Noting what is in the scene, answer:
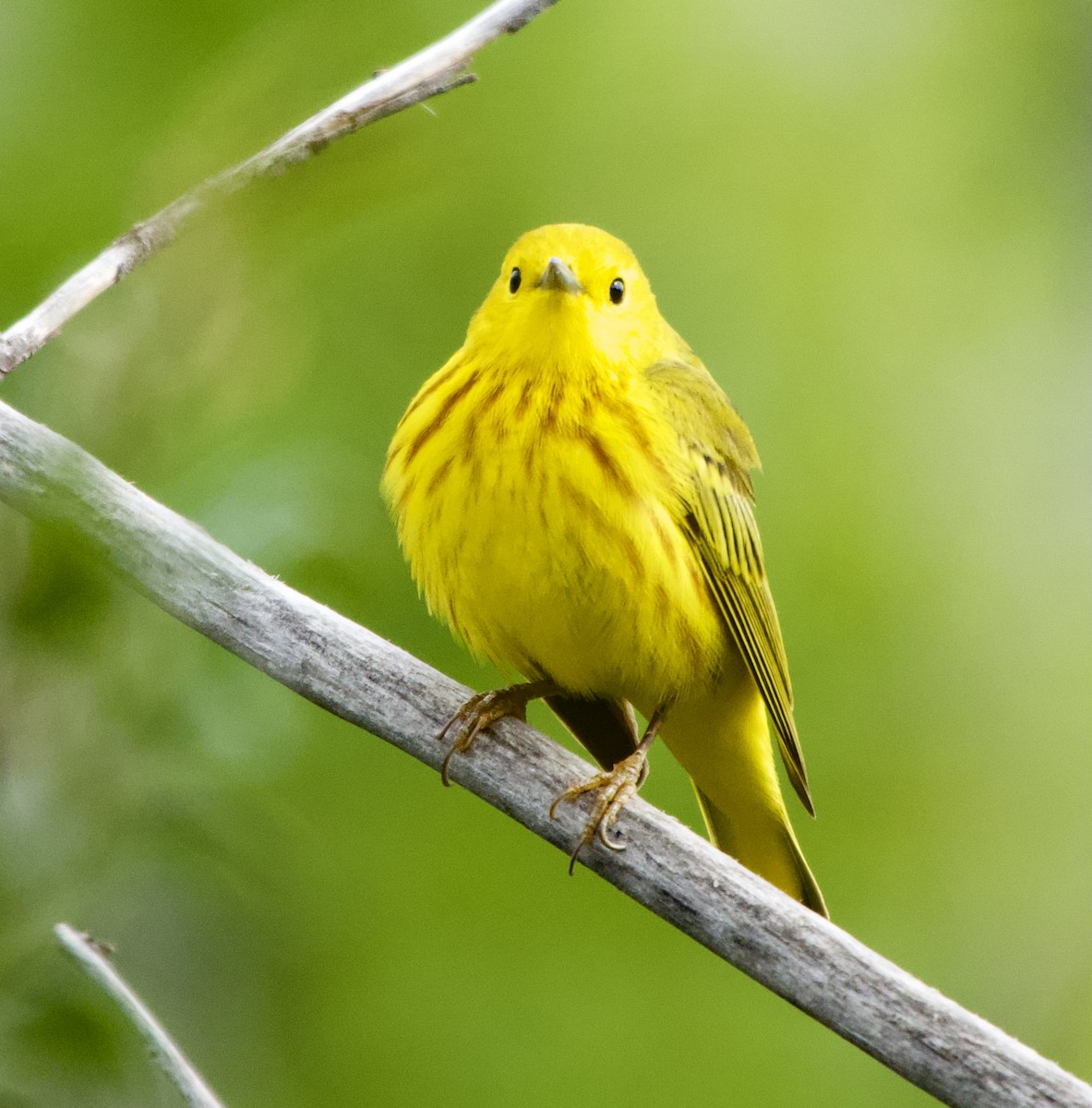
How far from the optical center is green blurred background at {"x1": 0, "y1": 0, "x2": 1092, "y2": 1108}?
3.42 feet

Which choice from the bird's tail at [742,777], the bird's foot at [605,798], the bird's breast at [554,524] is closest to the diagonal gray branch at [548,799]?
the bird's foot at [605,798]

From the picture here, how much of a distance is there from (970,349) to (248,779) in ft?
6.85

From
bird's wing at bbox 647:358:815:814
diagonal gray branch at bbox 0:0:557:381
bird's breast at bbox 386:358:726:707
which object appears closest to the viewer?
diagonal gray branch at bbox 0:0:557:381

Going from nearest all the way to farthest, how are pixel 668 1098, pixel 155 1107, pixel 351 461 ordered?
pixel 155 1107 < pixel 351 461 < pixel 668 1098

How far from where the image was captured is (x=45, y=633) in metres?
0.97

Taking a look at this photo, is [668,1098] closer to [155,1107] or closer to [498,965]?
[498,965]

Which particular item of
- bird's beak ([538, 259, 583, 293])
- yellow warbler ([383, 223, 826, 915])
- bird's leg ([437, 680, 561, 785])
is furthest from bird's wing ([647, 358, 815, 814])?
bird's leg ([437, 680, 561, 785])

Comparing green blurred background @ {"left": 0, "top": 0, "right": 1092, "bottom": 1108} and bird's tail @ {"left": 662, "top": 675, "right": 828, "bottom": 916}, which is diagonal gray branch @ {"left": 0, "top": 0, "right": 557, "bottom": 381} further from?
bird's tail @ {"left": 662, "top": 675, "right": 828, "bottom": 916}

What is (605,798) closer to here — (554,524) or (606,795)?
A: (606,795)

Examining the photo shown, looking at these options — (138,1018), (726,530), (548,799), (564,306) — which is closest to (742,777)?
(726,530)

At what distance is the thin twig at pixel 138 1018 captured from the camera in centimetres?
103

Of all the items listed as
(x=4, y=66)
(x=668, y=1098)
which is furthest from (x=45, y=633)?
(x=668, y=1098)

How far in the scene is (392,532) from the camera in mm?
2256

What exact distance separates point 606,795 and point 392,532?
72 cm
